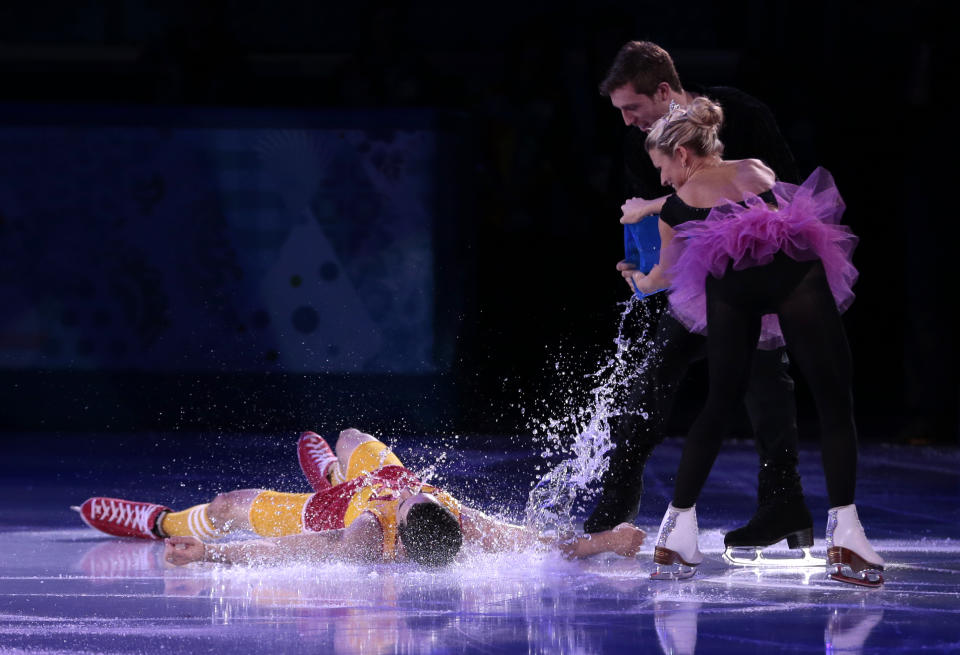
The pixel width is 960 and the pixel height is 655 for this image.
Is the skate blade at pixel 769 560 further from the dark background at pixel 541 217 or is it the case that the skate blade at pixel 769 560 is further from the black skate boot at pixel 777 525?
the dark background at pixel 541 217

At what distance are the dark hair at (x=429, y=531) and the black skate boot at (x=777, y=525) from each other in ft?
2.64

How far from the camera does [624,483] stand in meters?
3.79

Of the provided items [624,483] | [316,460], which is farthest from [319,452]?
[624,483]

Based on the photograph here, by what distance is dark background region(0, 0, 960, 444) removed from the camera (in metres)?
7.54

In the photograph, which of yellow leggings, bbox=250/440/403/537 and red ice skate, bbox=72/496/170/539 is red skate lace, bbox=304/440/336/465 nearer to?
yellow leggings, bbox=250/440/403/537

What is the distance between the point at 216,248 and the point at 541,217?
196 cm

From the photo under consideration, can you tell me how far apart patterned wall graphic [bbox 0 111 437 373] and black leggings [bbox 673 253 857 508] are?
4512mm

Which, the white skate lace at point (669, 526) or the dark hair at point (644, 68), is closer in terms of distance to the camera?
the white skate lace at point (669, 526)

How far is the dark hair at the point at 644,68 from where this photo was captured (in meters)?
3.63

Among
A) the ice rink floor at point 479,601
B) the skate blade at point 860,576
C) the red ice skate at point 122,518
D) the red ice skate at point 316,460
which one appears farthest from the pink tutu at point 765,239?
the red ice skate at point 122,518

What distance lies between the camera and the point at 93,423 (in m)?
7.88

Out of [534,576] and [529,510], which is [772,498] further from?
[529,510]

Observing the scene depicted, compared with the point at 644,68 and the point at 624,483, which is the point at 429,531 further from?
the point at 644,68

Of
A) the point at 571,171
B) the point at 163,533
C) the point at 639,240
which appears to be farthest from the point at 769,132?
the point at 571,171
